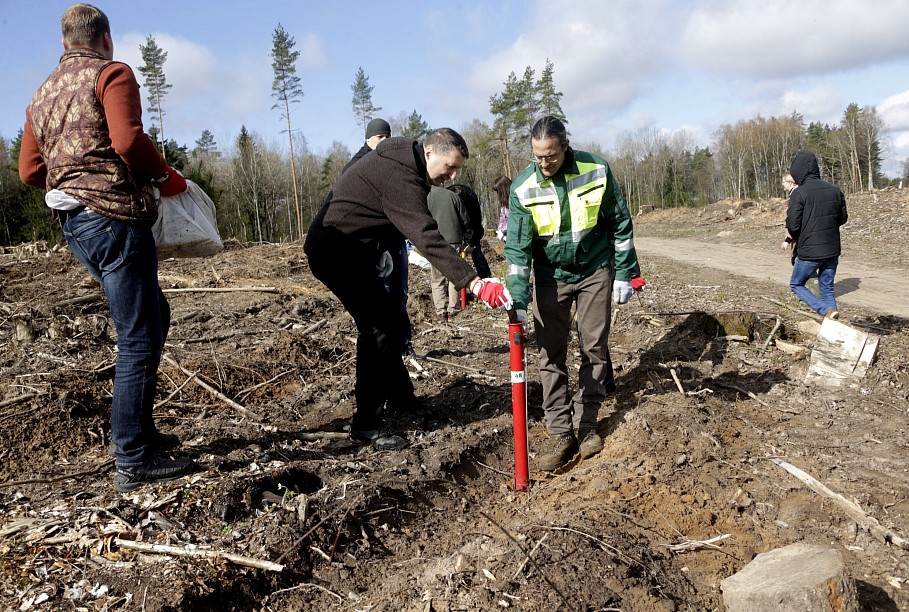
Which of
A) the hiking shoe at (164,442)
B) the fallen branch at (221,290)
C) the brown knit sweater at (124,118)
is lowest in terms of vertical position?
the hiking shoe at (164,442)

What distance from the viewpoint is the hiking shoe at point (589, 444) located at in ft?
14.1

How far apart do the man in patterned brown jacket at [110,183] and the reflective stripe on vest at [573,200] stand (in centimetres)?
211

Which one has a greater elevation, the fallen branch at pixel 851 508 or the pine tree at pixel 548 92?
the pine tree at pixel 548 92

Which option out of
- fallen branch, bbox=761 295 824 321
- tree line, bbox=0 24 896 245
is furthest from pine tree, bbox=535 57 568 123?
fallen branch, bbox=761 295 824 321

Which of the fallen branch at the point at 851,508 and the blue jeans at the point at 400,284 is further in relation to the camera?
the blue jeans at the point at 400,284

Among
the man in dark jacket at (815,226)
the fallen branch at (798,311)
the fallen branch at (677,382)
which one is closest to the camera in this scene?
the fallen branch at (677,382)

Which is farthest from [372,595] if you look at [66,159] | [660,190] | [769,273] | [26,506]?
[660,190]

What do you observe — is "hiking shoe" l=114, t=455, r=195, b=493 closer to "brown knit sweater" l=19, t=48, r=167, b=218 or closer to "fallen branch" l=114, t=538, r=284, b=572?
"fallen branch" l=114, t=538, r=284, b=572

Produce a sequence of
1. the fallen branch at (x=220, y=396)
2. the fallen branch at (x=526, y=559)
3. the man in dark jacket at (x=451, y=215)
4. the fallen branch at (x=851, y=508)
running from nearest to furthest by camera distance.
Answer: the fallen branch at (x=526, y=559)
the fallen branch at (x=851, y=508)
the fallen branch at (x=220, y=396)
the man in dark jacket at (x=451, y=215)

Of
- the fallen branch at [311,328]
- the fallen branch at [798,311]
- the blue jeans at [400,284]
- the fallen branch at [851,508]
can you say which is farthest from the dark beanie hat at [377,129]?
the fallen branch at [798,311]

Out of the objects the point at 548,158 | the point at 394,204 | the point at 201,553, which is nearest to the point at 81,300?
the point at 394,204

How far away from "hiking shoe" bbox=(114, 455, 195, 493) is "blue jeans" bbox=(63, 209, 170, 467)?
4cm

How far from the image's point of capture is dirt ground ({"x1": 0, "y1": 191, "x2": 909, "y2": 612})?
270 centimetres

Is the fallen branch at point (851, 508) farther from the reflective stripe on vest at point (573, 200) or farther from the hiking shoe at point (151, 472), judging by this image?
the hiking shoe at point (151, 472)
